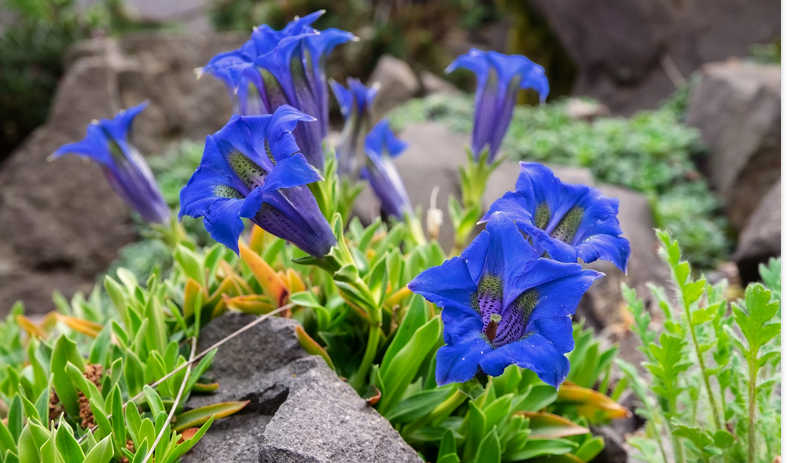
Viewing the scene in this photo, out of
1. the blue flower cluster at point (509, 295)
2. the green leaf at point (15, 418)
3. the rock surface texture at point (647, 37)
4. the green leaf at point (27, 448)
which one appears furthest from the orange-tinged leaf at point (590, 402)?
the rock surface texture at point (647, 37)

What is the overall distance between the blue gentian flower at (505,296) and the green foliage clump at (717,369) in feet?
1.26

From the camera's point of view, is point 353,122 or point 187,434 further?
point 353,122

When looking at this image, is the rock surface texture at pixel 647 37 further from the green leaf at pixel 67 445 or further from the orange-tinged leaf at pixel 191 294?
the green leaf at pixel 67 445

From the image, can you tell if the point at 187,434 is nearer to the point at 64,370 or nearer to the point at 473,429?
the point at 64,370

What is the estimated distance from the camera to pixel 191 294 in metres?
1.58

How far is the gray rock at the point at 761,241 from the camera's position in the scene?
284 cm

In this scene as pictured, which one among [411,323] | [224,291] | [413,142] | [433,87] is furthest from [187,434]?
[433,87]

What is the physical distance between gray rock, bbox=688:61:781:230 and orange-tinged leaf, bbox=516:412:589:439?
3.35 meters

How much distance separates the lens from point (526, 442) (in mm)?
1410

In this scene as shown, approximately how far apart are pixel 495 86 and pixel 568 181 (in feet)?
6.17

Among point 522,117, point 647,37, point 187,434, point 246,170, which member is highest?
point 647,37

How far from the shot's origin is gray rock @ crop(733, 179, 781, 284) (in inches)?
112

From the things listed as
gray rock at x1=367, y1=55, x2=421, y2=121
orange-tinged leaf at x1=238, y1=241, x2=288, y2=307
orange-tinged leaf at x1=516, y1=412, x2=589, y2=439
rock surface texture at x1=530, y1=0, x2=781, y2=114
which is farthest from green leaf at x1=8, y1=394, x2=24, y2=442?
rock surface texture at x1=530, y1=0, x2=781, y2=114

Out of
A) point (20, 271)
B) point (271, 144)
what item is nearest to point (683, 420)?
point (271, 144)
